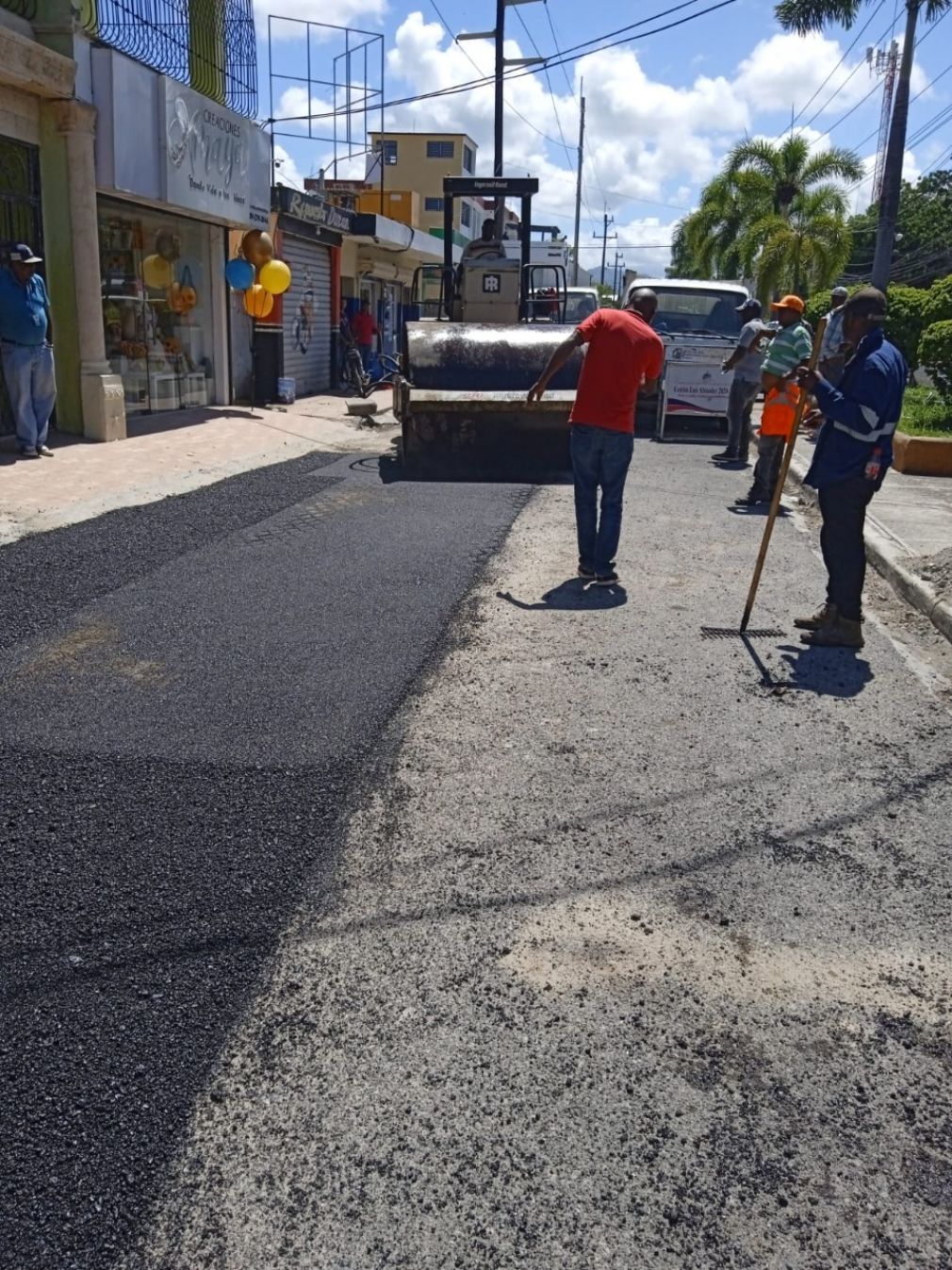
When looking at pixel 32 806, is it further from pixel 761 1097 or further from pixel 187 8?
pixel 187 8

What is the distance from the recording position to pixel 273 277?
56.8 ft

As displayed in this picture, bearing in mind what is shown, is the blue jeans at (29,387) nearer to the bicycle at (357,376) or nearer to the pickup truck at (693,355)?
the pickup truck at (693,355)

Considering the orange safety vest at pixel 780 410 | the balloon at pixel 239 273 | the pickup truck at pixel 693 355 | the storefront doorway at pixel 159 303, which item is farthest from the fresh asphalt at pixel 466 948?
the balloon at pixel 239 273

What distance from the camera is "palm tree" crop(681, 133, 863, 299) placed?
113ft

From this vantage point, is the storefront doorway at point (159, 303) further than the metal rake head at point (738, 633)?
Yes

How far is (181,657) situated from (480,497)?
5.01 meters

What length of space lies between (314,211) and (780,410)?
13554mm

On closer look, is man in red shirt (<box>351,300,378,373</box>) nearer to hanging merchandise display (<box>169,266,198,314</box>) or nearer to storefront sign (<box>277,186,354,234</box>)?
storefront sign (<box>277,186,354,234</box>)

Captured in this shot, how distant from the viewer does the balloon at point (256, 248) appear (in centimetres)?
1731

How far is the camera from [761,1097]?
104 inches

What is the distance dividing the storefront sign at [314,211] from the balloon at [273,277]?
7.73 feet

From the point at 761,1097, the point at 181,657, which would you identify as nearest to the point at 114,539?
the point at 181,657

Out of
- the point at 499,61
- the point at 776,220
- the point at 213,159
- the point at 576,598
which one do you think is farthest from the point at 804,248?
the point at 576,598

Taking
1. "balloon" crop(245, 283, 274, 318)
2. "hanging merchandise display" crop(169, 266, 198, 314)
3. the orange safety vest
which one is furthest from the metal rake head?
"balloon" crop(245, 283, 274, 318)
